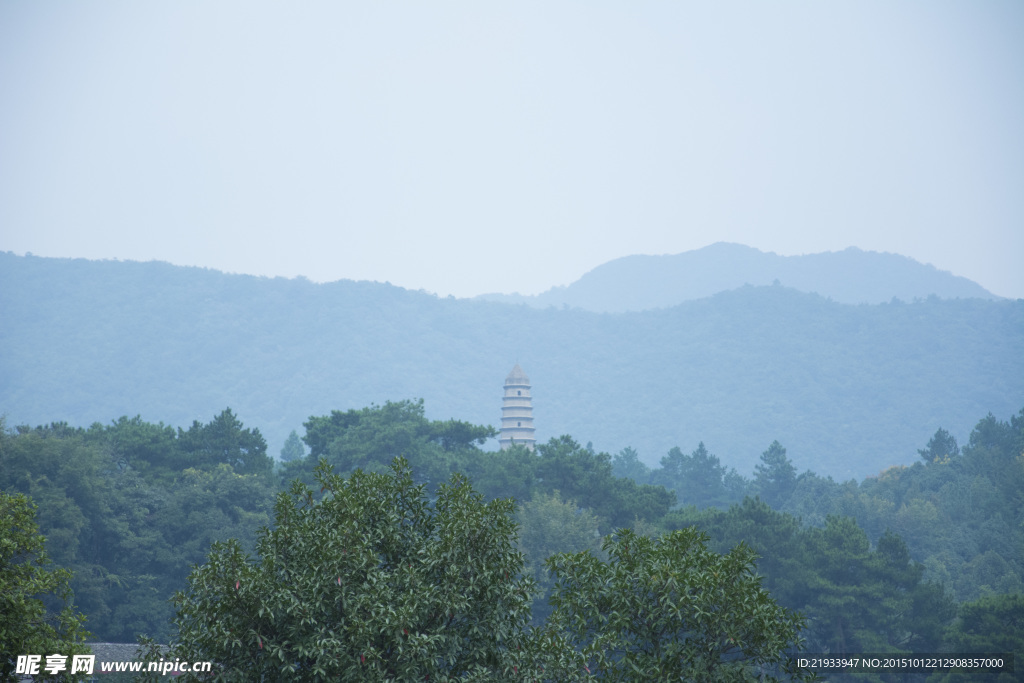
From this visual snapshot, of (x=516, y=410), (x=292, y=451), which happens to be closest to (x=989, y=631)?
(x=516, y=410)

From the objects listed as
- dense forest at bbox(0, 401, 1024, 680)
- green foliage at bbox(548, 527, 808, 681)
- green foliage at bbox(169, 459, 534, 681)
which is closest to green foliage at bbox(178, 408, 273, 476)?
dense forest at bbox(0, 401, 1024, 680)

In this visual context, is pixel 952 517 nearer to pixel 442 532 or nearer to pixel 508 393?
pixel 508 393

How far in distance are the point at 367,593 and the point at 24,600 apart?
17.4 feet

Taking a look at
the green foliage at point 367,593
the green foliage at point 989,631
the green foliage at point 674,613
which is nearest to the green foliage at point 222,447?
the green foliage at point 989,631

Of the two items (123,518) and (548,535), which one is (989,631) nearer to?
(548,535)

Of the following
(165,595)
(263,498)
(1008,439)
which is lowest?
(165,595)

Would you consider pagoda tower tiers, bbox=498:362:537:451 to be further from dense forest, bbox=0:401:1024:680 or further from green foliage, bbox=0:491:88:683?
green foliage, bbox=0:491:88:683

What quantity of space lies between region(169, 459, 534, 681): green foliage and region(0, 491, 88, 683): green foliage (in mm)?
2562

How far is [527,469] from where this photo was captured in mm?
62406

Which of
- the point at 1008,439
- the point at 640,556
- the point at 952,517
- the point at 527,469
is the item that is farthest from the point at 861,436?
the point at 640,556

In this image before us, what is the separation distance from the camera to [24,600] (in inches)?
534

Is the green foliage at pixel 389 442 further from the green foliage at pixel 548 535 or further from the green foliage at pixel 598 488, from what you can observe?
the green foliage at pixel 548 535

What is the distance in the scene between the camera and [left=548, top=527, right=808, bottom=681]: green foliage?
1321cm

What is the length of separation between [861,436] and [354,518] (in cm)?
19951
